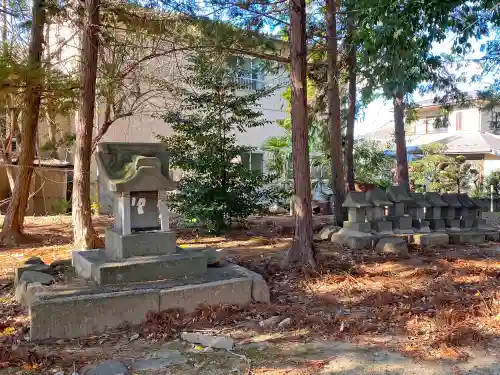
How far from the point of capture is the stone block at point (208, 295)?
5109mm

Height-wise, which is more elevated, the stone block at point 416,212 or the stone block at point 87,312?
the stone block at point 416,212

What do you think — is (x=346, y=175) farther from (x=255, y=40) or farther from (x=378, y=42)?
(x=378, y=42)

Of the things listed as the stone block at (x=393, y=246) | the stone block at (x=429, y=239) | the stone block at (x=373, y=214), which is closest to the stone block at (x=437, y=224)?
the stone block at (x=429, y=239)

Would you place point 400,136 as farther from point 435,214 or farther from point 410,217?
point 410,217

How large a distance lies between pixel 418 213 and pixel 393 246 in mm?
1647

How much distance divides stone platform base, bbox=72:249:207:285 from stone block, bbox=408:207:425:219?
18.5 feet

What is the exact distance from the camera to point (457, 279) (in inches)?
254

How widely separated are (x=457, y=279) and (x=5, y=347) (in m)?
5.61

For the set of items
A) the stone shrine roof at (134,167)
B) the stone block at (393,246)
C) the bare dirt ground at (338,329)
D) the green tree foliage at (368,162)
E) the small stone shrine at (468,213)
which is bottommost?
the bare dirt ground at (338,329)

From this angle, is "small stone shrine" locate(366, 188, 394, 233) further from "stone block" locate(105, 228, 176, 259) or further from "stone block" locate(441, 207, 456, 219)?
"stone block" locate(105, 228, 176, 259)

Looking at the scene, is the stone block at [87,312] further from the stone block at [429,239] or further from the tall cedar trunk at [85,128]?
the stone block at [429,239]

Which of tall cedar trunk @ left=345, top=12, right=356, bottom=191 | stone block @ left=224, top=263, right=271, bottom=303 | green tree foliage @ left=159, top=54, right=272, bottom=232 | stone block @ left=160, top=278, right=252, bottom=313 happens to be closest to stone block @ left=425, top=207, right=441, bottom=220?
tall cedar trunk @ left=345, top=12, right=356, bottom=191

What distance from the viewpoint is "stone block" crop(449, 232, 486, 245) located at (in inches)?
377

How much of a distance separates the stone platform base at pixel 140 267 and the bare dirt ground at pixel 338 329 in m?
0.64
